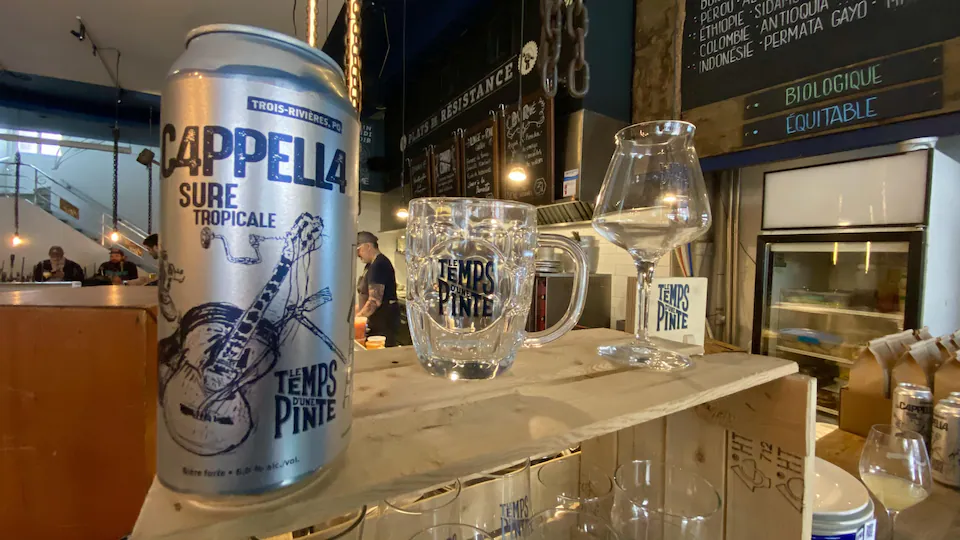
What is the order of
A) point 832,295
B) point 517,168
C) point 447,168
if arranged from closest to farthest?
point 832,295, point 517,168, point 447,168

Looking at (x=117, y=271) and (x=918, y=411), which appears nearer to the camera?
(x=918, y=411)

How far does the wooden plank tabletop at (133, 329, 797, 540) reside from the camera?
221mm

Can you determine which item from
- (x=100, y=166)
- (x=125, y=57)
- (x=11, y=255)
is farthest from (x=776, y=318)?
(x=100, y=166)

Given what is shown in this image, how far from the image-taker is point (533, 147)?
2676 millimetres

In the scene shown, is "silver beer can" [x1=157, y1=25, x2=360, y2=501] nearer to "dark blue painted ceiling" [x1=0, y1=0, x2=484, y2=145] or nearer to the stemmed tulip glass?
the stemmed tulip glass

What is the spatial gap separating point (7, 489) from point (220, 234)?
0.50 metres

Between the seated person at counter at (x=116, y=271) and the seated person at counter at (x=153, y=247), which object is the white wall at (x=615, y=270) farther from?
the seated person at counter at (x=116, y=271)

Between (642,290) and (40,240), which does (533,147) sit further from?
(40,240)

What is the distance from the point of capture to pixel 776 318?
2643mm

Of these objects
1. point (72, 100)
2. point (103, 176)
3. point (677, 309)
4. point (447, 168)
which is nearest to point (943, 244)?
point (677, 309)

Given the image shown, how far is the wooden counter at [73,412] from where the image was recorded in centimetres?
45

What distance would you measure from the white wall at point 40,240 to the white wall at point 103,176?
160 centimetres

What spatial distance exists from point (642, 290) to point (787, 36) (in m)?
1.74

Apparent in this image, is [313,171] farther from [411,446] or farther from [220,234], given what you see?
[411,446]
